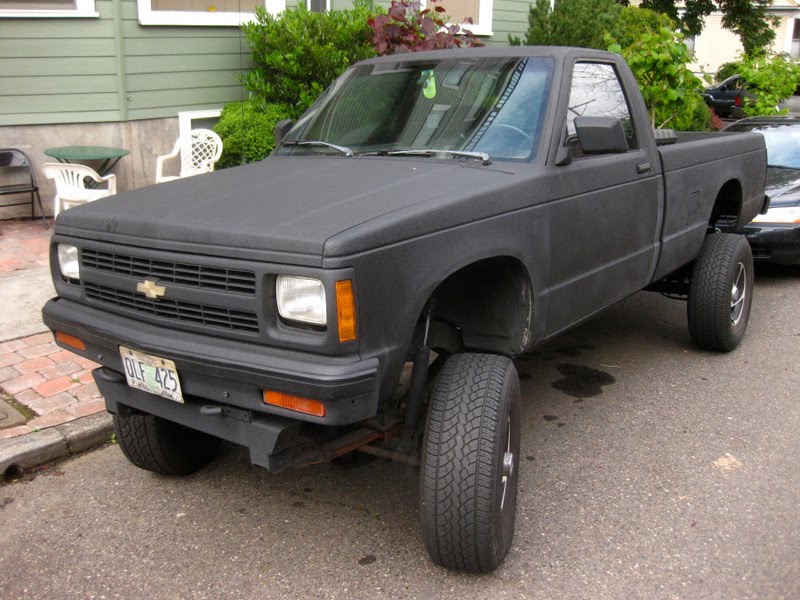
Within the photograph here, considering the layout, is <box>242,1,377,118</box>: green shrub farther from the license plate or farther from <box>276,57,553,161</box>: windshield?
the license plate

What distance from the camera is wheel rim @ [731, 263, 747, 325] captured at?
19.0ft

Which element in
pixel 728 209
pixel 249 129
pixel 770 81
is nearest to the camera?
pixel 728 209

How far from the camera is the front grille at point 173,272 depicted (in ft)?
9.52

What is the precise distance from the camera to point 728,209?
6.29 m

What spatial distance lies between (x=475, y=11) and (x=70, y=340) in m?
10.8

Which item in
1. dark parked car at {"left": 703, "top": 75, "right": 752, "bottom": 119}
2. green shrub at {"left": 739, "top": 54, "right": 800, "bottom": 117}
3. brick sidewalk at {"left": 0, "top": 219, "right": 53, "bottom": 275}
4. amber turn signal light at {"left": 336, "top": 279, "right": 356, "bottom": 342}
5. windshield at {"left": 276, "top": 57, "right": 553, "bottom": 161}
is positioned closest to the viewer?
amber turn signal light at {"left": 336, "top": 279, "right": 356, "bottom": 342}

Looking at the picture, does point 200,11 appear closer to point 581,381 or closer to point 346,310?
point 581,381

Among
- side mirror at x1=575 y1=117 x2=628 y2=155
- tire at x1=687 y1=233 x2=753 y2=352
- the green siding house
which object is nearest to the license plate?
side mirror at x1=575 y1=117 x2=628 y2=155

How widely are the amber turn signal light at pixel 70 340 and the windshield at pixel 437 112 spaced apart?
5.11 feet

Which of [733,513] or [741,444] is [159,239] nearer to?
[733,513]

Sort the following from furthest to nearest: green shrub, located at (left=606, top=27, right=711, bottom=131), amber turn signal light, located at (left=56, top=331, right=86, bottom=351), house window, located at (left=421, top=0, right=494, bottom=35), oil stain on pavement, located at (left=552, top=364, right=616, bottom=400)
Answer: house window, located at (left=421, top=0, right=494, bottom=35) → green shrub, located at (left=606, top=27, right=711, bottom=131) → oil stain on pavement, located at (left=552, top=364, right=616, bottom=400) → amber turn signal light, located at (left=56, top=331, right=86, bottom=351)

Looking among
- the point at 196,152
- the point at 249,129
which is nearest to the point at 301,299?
the point at 249,129

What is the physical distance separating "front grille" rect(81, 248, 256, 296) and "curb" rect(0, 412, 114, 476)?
4.11ft

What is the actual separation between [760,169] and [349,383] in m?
4.79
